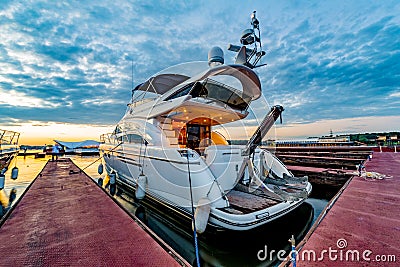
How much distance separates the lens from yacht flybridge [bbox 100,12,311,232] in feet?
13.6

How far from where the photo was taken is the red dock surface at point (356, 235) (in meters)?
2.17

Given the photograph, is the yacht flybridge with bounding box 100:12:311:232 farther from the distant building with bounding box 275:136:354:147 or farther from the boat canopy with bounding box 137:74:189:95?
the distant building with bounding box 275:136:354:147

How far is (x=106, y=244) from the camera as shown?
8.79ft

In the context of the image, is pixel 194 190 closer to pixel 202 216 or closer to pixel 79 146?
pixel 202 216

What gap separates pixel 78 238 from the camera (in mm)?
2871

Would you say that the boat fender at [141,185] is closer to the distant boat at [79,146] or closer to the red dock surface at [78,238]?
the red dock surface at [78,238]

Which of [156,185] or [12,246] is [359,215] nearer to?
[156,185]

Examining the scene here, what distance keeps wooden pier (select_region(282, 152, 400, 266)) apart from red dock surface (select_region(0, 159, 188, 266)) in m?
1.69

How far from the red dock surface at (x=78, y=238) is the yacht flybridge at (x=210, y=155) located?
126 cm

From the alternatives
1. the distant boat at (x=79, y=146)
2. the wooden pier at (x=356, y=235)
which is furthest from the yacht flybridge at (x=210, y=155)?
the distant boat at (x=79, y=146)

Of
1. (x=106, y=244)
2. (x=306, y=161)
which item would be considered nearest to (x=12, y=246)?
(x=106, y=244)

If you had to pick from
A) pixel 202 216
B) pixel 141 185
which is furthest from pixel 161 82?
pixel 202 216

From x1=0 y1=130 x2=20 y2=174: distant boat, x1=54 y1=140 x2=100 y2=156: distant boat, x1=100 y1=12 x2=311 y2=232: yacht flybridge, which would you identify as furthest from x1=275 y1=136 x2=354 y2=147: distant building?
x1=54 y1=140 x2=100 y2=156: distant boat

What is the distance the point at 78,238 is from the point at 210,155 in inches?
122
